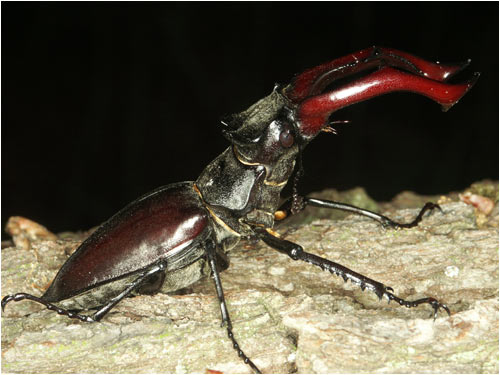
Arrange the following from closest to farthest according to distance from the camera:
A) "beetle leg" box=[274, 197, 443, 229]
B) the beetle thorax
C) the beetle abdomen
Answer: the beetle abdomen → the beetle thorax → "beetle leg" box=[274, 197, 443, 229]

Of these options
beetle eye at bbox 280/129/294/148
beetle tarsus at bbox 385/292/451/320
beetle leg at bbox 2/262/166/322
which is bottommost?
beetle tarsus at bbox 385/292/451/320

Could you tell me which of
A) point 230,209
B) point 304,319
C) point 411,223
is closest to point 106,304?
point 230,209

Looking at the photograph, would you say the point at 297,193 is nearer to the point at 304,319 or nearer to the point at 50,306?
the point at 304,319

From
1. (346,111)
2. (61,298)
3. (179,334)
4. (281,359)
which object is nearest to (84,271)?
(61,298)

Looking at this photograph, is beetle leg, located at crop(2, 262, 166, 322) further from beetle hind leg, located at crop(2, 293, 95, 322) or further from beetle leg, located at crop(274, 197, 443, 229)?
beetle leg, located at crop(274, 197, 443, 229)

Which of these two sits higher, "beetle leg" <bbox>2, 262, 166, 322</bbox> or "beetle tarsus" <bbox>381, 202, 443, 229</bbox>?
"beetle leg" <bbox>2, 262, 166, 322</bbox>

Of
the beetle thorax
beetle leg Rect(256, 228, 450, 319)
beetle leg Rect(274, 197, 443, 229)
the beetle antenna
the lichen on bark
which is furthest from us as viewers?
beetle leg Rect(274, 197, 443, 229)

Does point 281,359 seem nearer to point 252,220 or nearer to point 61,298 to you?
point 252,220

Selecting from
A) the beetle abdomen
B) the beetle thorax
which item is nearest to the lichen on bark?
the beetle abdomen
